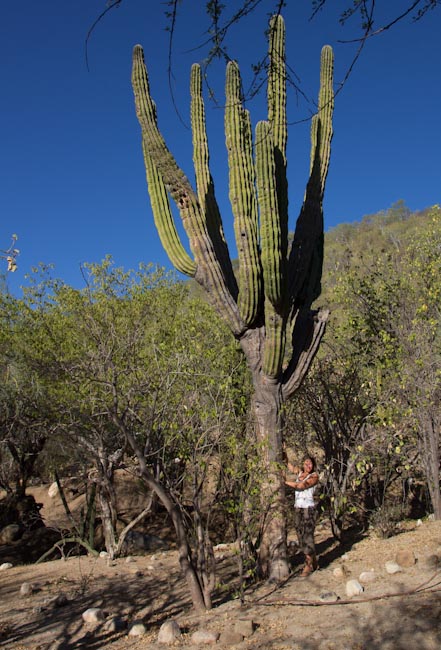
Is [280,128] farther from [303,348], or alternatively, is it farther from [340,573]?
[340,573]

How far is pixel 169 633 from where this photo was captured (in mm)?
4230

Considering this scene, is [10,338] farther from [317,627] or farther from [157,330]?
[317,627]

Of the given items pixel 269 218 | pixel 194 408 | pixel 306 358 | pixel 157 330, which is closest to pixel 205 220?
pixel 269 218

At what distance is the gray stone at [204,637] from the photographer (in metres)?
4.07

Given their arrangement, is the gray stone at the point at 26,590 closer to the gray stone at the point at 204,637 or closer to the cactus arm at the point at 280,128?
the gray stone at the point at 204,637

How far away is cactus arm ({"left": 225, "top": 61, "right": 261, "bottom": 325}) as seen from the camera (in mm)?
6172

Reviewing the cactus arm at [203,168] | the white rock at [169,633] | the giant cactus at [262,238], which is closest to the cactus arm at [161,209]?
the giant cactus at [262,238]

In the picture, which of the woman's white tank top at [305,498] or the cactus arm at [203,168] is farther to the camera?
the cactus arm at [203,168]

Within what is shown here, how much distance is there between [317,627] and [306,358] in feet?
10.4

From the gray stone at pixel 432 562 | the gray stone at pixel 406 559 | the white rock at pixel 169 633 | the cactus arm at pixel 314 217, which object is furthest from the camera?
the cactus arm at pixel 314 217

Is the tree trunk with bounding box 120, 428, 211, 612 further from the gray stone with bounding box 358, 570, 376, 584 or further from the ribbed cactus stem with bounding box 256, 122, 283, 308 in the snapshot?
the ribbed cactus stem with bounding box 256, 122, 283, 308

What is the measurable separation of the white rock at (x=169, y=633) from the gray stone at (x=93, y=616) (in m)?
1.21

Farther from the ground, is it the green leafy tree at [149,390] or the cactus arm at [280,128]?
the cactus arm at [280,128]

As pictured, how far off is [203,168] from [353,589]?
18.6ft
